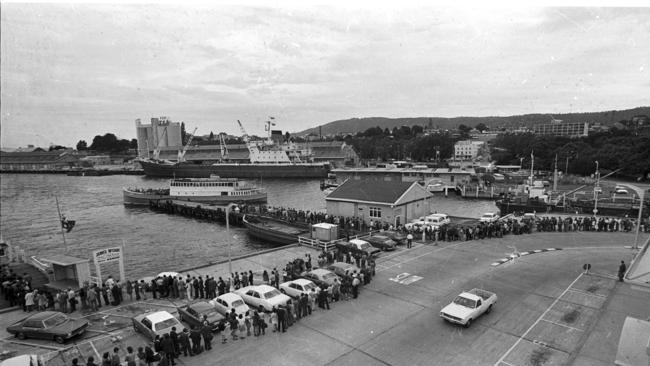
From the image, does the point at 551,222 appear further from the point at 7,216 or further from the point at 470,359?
the point at 7,216

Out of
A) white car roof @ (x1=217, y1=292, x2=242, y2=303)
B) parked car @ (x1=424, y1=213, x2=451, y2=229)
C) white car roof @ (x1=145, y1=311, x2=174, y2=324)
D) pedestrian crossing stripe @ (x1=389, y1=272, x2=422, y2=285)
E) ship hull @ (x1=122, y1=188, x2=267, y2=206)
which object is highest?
white car roof @ (x1=145, y1=311, x2=174, y2=324)

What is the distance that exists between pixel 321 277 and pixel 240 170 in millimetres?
105599

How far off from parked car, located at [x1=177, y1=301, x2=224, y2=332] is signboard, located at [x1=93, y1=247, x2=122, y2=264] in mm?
6735

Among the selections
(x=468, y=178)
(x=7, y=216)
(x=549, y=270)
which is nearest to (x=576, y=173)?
(x=468, y=178)

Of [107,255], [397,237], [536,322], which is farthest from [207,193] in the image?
[536,322]

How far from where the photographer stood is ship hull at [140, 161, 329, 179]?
110125 millimetres

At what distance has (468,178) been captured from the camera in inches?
3007

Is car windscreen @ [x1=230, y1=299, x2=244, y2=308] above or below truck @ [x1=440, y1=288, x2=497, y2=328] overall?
above

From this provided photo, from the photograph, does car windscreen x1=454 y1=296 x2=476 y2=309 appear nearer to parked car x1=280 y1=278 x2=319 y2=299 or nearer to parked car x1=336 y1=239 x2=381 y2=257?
parked car x1=280 y1=278 x2=319 y2=299

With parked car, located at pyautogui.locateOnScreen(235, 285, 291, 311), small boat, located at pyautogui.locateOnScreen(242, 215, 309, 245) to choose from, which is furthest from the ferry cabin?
parked car, located at pyautogui.locateOnScreen(235, 285, 291, 311)

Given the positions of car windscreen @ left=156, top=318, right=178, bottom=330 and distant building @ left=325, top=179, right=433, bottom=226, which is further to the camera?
distant building @ left=325, top=179, right=433, bottom=226

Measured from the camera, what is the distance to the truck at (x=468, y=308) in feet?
43.9

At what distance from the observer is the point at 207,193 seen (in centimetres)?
6334

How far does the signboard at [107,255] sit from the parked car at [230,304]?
287 inches
